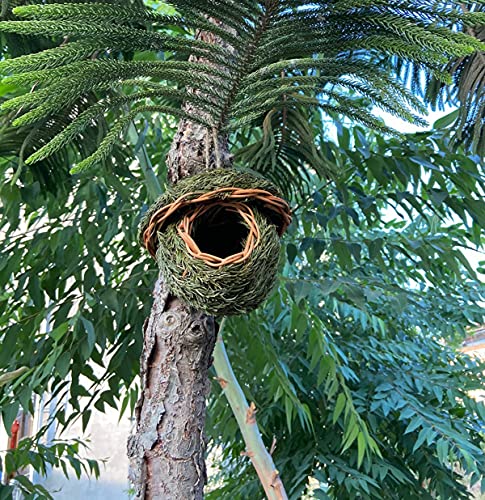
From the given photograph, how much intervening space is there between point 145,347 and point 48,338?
1.99 ft

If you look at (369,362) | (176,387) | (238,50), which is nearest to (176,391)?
(176,387)

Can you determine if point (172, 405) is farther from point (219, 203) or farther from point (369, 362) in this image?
point (369, 362)

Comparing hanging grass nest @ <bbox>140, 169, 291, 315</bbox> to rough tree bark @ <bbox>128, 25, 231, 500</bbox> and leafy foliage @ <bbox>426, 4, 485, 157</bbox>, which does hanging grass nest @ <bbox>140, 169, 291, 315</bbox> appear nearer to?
rough tree bark @ <bbox>128, 25, 231, 500</bbox>

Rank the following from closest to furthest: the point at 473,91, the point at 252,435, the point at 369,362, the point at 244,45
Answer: the point at 244,45, the point at 473,91, the point at 252,435, the point at 369,362

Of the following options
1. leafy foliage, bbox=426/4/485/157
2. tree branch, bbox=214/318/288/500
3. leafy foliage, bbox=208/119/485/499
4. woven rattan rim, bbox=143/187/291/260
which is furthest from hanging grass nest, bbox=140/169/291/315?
leafy foliage, bbox=208/119/485/499

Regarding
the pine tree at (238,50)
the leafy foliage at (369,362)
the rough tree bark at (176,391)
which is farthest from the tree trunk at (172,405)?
the leafy foliage at (369,362)

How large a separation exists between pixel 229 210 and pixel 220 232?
0.03 m

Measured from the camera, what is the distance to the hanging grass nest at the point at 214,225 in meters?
0.43

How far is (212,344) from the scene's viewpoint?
52cm

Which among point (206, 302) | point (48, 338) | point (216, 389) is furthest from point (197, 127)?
point (216, 389)

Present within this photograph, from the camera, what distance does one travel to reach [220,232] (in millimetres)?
490

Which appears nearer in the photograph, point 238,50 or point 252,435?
point 238,50

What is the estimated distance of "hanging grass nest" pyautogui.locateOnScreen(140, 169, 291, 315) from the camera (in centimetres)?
43

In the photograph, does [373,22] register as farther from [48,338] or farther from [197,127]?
[48,338]
